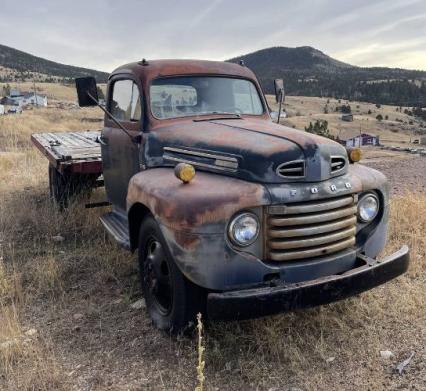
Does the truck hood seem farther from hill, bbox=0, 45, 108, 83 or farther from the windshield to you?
hill, bbox=0, 45, 108, 83

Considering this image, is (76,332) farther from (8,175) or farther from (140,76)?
(8,175)

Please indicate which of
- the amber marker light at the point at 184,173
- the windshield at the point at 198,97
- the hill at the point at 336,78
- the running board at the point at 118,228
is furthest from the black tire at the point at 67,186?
the hill at the point at 336,78

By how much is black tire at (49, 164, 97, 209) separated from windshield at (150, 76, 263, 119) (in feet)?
9.42

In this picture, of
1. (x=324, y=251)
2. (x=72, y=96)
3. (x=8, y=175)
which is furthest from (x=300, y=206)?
(x=72, y=96)

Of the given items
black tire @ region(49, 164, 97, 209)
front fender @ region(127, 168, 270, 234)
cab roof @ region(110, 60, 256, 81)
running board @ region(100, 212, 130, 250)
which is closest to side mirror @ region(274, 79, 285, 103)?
cab roof @ region(110, 60, 256, 81)

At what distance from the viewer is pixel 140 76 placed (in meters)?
4.54

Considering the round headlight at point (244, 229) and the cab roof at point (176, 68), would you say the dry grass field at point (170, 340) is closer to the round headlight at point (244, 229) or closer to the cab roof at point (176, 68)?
the round headlight at point (244, 229)

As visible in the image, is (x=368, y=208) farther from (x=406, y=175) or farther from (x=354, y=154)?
(x=406, y=175)

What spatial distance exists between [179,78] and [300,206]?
2080mm

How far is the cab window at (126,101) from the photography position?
459 cm

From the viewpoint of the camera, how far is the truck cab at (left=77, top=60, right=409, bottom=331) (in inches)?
116

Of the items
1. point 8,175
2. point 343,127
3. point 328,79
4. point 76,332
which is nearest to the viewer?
point 76,332

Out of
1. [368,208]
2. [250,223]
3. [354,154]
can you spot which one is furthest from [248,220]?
[354,154]

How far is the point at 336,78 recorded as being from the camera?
11831 cm
